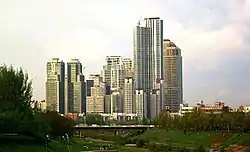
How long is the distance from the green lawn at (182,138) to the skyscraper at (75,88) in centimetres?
6065

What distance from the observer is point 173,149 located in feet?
181

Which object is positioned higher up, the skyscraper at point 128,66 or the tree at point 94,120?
the skyscraper at point 128,66

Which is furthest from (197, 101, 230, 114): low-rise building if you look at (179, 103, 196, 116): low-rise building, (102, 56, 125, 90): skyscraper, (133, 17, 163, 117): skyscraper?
(102, 56, 125, 90): skyscraper

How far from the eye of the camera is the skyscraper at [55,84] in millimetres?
132750

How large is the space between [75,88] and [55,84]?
9.41 meters

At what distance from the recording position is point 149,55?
152500 millimetres

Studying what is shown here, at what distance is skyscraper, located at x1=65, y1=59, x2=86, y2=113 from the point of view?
457ft

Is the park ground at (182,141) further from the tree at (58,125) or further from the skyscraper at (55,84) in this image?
the skyscraper at (55,84)

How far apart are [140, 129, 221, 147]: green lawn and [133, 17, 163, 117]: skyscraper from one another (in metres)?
67.0

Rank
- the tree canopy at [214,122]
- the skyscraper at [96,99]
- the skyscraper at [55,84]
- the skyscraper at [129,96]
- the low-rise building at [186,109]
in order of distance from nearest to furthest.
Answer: the tree canopy at [214,122] → the low-rise building at [186,109] → the skyscraper at [55,84] → the skyscraper at [129,96] → the skyscraper at [96,99]

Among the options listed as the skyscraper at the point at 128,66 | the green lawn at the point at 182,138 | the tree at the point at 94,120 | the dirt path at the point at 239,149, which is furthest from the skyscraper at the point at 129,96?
the dirt path at the point at 239,149

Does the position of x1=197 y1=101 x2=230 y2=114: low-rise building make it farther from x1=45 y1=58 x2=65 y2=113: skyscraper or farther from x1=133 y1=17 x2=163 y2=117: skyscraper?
x1=45 y1=58 x2=65 y2=113: skyscraper

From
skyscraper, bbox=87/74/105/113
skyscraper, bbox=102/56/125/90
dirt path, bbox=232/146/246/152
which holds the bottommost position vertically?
dirt path, bbox=232/146/246/152

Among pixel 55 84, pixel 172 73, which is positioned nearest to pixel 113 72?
pixel 172 73
